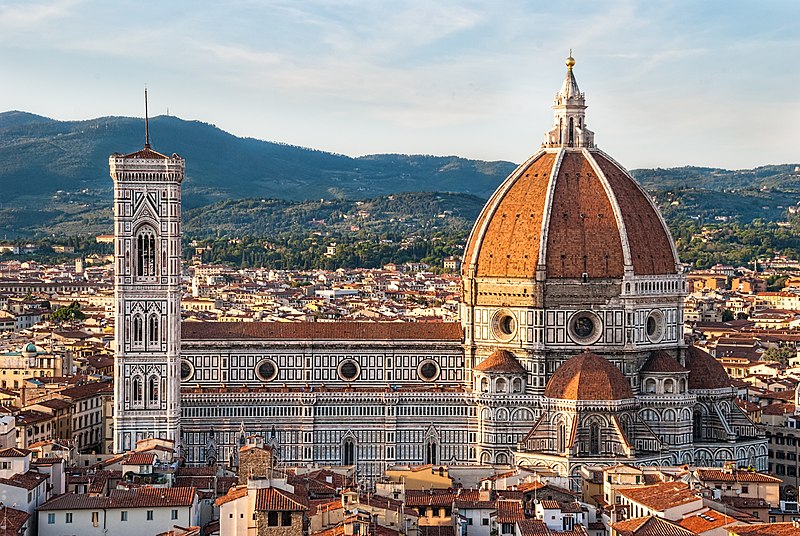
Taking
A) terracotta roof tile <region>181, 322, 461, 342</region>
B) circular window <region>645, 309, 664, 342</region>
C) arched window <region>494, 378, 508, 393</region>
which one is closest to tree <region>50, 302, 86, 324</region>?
terracotta roof tile <region>181, 322, 461, 342</region>

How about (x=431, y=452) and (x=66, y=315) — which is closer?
(x=431, y=452)

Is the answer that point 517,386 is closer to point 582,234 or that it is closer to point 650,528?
point 582,234

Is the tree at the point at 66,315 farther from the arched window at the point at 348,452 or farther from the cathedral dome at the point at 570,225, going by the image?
the cathedral dome at the point at 570,225

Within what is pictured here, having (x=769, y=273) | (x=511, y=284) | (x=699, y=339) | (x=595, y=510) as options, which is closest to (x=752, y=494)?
(x=595, y=510)

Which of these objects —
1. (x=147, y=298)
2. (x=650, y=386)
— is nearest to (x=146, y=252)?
(x=147, y=298)

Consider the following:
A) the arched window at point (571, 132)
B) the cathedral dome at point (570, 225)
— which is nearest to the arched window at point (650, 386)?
the cathedral dome at point (570, 225)
